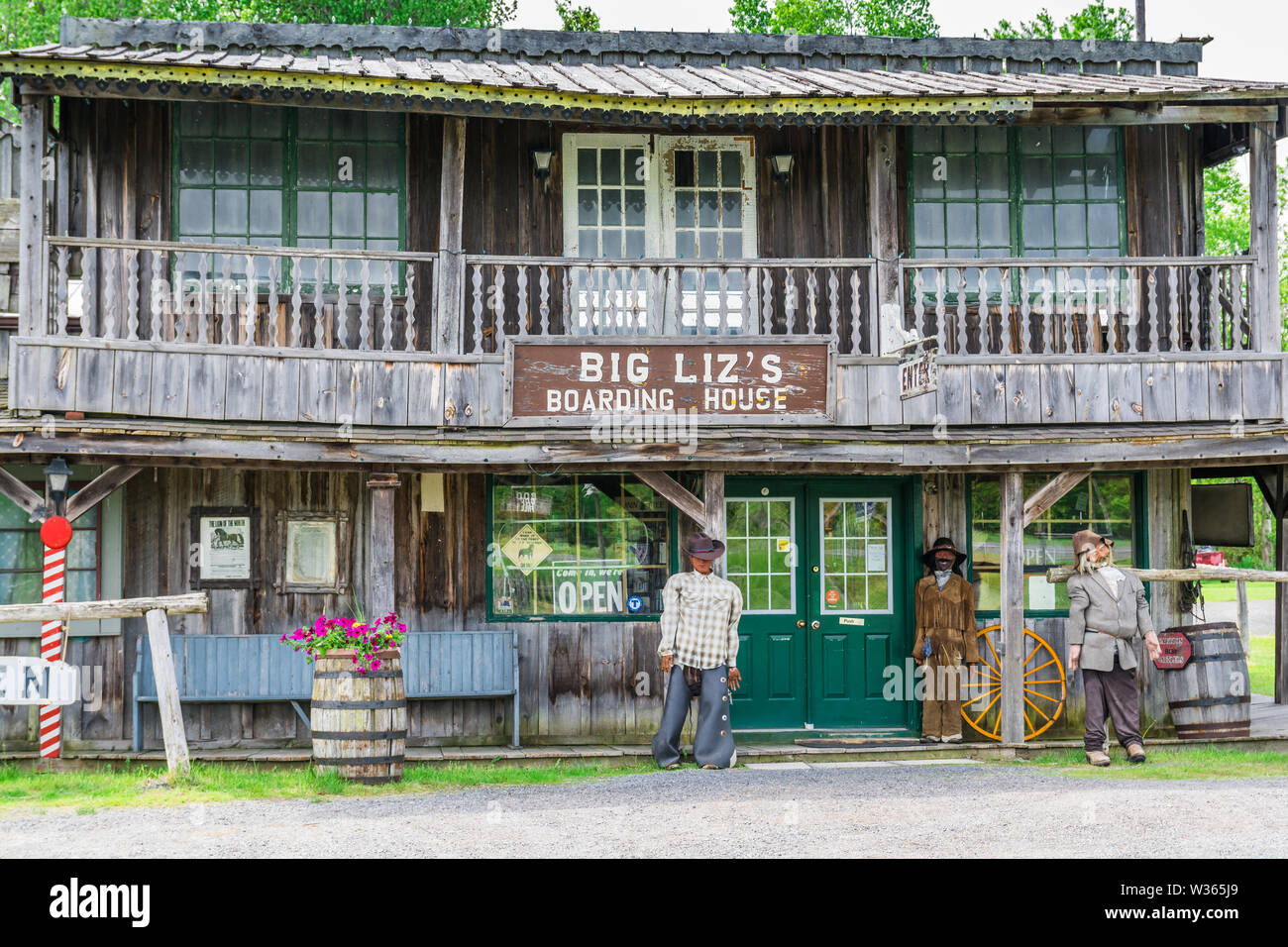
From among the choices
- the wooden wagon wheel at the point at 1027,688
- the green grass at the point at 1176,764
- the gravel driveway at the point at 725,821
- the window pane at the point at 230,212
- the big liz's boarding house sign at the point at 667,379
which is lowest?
the green grass at the point at 1176,764

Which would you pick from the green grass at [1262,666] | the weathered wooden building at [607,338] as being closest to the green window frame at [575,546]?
the weathered wooden building at [607,338]

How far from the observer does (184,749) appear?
9727 millimetres

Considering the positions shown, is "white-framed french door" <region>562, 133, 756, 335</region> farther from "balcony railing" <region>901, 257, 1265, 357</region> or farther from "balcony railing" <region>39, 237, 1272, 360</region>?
"balcony railing" <region>901, 257, 1265, 357</region>

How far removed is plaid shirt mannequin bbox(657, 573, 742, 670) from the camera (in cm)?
1073

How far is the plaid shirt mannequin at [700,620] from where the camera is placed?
10727 mm

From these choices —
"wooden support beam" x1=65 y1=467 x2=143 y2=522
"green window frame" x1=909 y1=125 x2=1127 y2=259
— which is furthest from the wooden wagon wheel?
"wooden support beam" x1=65 y1=467 x2=143 y2=522

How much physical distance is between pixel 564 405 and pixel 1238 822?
5.70m

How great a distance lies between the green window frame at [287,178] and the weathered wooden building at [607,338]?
0.04 metres

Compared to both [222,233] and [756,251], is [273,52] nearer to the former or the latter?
[222,233]

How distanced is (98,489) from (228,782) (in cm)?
276

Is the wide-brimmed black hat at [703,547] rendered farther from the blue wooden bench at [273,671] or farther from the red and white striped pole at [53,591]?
the red and white striped pole at [53,591]

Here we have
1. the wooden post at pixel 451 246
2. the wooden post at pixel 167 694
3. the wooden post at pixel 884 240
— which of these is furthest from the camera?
the wooden post at pixel 884 240

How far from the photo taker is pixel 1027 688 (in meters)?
12.5

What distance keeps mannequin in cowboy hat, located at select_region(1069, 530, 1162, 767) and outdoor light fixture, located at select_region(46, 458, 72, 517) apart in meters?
8.13
